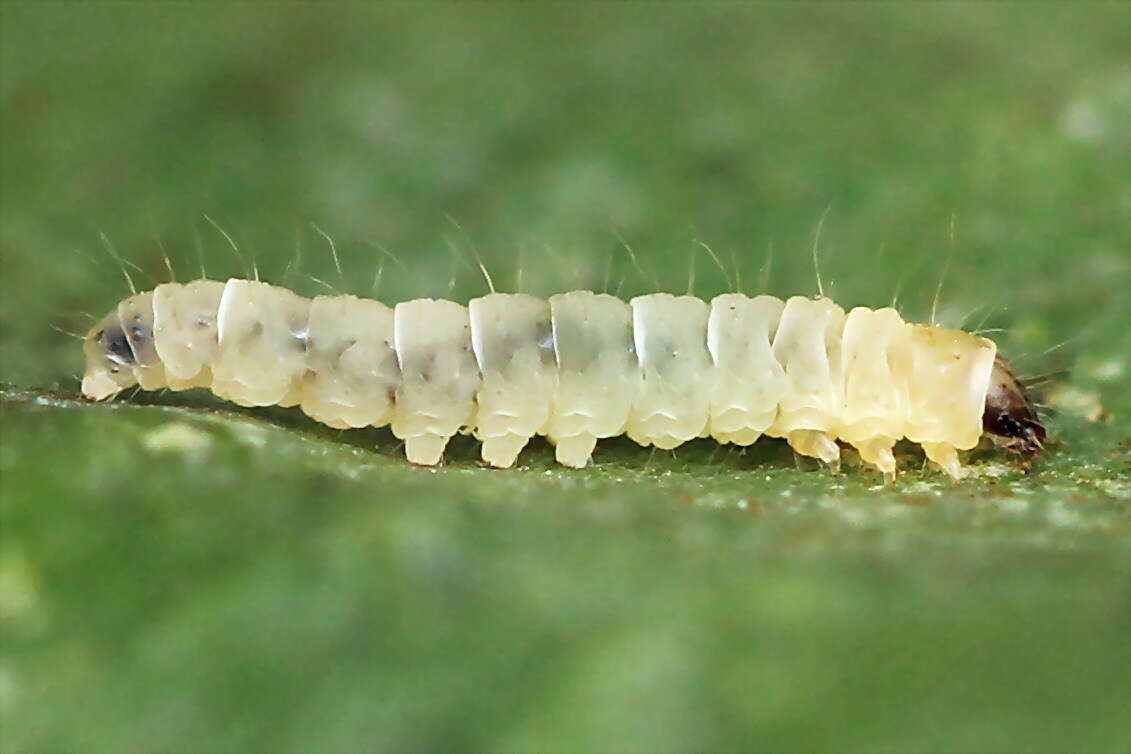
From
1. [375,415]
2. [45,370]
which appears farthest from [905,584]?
[45,370]

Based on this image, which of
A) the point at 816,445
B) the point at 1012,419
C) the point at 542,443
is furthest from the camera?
the point at 542,443

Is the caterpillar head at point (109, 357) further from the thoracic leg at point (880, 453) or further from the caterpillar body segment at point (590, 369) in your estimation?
the thoracic leg at point (880, 453)

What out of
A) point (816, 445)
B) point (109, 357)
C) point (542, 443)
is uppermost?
point (109, 357)

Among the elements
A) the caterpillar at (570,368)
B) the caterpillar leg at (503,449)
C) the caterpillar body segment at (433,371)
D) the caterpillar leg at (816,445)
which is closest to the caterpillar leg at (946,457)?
the caterpillar at (570,368)

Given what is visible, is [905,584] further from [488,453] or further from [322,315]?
[322,315]

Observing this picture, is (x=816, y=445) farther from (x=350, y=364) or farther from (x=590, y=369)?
(x=350, y=364)

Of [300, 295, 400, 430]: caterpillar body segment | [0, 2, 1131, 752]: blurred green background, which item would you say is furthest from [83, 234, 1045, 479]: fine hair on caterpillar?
[0, 2, 1131, 752]: blurred green background

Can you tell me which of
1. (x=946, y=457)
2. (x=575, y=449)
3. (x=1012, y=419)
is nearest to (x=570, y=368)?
(x=575, y=449)
